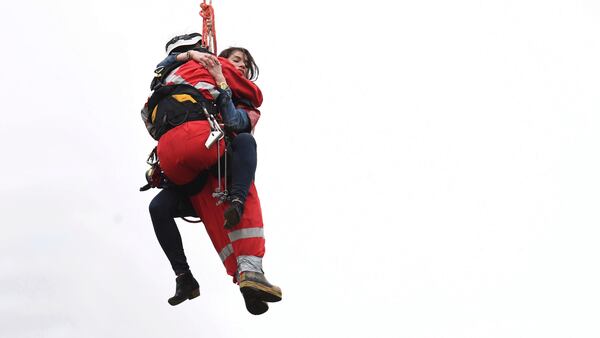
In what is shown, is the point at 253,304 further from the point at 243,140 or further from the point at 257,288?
the point at 243,140

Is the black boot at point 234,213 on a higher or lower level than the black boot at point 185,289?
higher

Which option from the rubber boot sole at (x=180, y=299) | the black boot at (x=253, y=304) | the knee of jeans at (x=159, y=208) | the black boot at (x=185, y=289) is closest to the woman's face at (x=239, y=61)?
the knee of jeans at (x=159, y=208)

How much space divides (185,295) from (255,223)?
2.66ft

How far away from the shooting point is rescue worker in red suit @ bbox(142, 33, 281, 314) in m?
9.13

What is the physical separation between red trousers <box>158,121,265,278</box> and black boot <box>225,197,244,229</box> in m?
0.15

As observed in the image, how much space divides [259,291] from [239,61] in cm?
197

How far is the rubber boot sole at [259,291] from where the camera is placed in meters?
9.04

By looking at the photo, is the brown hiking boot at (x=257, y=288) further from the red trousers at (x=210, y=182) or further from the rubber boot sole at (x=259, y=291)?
the red trousers at (x=210, y=182)

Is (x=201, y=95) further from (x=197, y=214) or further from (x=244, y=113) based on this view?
(x=197, y=214)

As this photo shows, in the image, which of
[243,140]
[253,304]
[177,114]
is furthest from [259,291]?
[177,114]

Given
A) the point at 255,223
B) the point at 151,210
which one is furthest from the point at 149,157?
the point at 255,223

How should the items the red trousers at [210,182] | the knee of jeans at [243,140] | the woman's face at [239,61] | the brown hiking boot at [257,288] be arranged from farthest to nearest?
the woman's face at [239,61]
the knee of jeans at [243,140]
the red trousers at [210,182]
the brown hiking boot at [257,288]

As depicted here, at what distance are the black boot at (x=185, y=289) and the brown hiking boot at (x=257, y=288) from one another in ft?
2.07

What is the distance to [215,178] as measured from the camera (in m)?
9.49
